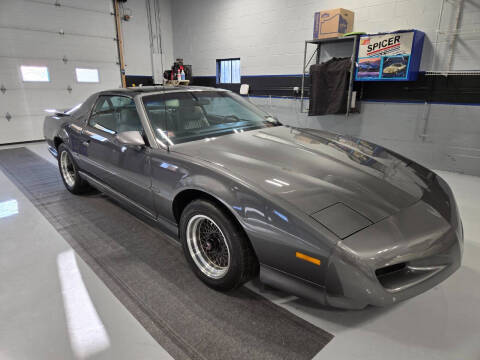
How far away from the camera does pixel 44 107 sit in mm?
7035

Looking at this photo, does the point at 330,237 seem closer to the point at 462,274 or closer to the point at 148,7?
the point at 462,274

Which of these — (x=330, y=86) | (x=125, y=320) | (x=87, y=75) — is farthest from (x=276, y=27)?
(x=125, y=320)

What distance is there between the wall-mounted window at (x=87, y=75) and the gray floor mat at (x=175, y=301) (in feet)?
18.5

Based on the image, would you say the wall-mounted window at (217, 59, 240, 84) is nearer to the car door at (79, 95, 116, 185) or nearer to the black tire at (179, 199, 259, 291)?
the car door at (79, 95, 116, 185)

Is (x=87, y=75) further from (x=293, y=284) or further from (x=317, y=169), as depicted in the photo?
(x=293, y=284)

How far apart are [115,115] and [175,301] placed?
173cm

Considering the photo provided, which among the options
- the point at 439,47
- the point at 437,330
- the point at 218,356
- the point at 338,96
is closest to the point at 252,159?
the point at 218,356

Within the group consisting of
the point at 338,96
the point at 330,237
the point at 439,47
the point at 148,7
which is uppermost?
the point at 148,7

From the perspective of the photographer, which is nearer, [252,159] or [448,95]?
[252,159]

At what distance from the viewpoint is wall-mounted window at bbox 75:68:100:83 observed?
7398mm

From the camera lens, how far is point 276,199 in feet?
4.81

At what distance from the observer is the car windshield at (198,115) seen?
7.19ft

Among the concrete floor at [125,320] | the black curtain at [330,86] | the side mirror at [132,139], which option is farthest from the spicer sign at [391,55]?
the side mirror at [132,139]

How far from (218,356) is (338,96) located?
14.8ft
